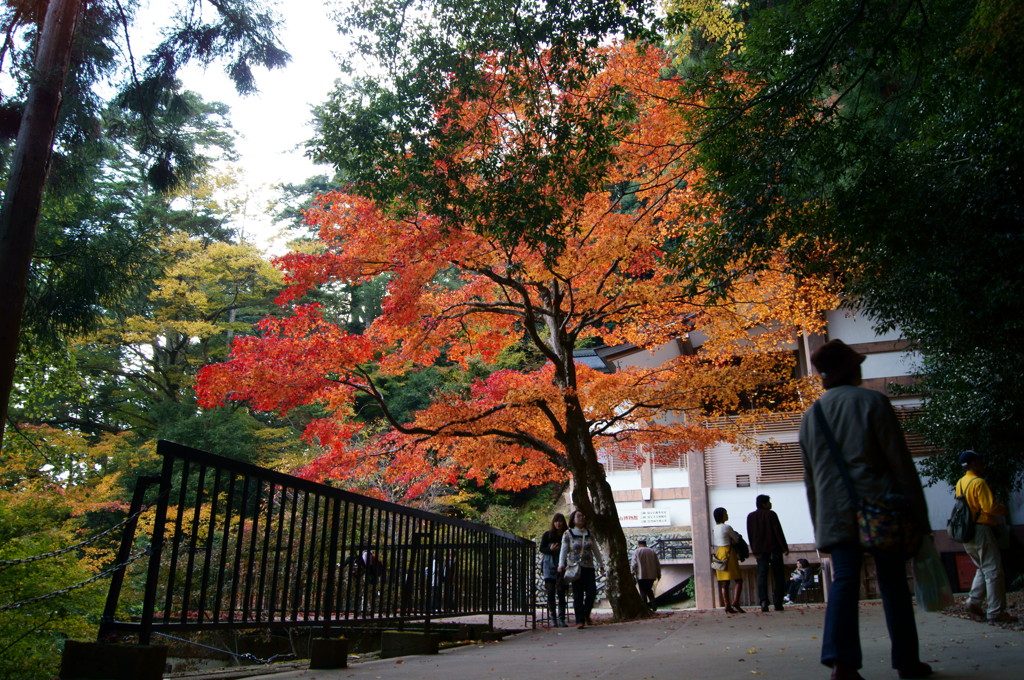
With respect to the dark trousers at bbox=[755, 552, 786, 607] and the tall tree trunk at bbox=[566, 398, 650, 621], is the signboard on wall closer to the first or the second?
the tall tree trunk at bbox=[566, 398, 650, 621]

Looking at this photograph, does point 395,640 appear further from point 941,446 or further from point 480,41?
point 941,446

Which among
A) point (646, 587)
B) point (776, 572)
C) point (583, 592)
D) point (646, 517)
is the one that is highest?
point (646, 517)

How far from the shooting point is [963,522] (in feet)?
22.3

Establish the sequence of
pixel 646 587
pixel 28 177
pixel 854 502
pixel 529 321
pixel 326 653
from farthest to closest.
Answer: pixel 646 587 < pixel 529 321 < pixel 28 177 < pixel 326 653 < pixel 854 502

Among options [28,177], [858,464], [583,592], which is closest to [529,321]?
[583,592]

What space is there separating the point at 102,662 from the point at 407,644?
3452 millimetres

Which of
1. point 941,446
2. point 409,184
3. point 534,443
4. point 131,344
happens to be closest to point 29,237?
point 409,184

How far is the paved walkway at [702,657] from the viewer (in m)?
4.18

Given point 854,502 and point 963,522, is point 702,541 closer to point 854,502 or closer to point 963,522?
point 963,522

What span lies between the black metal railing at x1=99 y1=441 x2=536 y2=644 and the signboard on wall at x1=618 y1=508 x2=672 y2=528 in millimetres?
9635

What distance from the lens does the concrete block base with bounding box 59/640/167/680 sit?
3.23 m

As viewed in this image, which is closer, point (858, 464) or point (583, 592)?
point (858, 464)

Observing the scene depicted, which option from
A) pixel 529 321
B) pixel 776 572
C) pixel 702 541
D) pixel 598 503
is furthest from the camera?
pixel 702 541

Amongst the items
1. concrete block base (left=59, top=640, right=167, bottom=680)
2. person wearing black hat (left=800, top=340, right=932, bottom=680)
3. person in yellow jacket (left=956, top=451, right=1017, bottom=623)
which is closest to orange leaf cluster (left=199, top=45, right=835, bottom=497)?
person in yellow jacket (left=956, top=451, right=1017, bottom=623)
